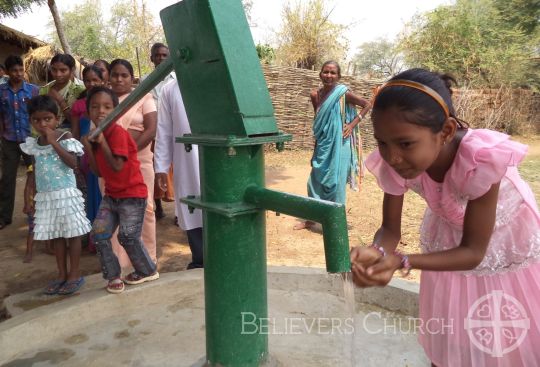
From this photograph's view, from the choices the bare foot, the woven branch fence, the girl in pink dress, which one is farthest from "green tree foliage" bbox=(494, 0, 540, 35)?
the girl in pink dress

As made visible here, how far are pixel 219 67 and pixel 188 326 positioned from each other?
1426 mm

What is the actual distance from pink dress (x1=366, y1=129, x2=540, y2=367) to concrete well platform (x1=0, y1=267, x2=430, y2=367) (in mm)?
534

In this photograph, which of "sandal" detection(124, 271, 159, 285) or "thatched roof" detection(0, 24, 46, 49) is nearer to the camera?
"sandal" detection(124, 271, 159, 285)

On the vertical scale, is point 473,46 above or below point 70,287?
above

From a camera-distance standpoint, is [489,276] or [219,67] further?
[489,276]

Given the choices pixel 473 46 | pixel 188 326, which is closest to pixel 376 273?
pixel 188 326

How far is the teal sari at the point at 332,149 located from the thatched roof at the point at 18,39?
6623mm

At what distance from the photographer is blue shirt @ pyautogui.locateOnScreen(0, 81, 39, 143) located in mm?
4504

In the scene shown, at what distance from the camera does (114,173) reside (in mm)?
2557

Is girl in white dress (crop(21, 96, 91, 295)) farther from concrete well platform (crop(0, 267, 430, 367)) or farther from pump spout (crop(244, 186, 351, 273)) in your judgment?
pump spout (crop(244, 186, 351, 273))

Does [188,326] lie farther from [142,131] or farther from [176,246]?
[176,246]

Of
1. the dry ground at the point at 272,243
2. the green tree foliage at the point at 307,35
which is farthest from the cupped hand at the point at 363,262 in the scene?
the green tree foliage at the point at 307,35

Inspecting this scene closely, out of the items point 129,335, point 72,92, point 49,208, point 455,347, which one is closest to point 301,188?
point 72,92

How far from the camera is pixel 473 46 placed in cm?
1552
